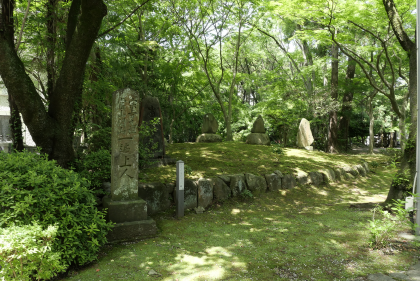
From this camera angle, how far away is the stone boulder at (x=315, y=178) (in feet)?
29.1

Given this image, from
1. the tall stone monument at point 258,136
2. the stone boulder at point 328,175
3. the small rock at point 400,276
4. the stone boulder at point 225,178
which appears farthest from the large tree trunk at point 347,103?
the small rock at point 400,276

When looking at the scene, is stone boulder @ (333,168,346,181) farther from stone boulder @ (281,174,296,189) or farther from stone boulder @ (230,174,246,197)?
stone boulder @ (230,174,246,197)

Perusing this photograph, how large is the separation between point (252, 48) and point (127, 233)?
63.7 feet

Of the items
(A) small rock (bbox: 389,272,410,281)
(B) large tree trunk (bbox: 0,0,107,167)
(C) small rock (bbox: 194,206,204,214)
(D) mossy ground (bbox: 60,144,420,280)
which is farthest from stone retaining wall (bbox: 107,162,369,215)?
(A) small rock (bbox: 389,272,410,281)

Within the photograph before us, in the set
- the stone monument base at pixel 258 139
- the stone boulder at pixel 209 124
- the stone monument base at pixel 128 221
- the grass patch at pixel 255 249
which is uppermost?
the stone boulder at pixel 209 124

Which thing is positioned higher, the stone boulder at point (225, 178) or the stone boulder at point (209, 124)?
the stone boulder at point (209, 124)

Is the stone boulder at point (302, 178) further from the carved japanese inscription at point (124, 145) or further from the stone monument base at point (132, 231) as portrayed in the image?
the carved japanese inscription at point (124, 145)

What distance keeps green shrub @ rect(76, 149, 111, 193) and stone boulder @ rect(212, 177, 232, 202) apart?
2.54 meters

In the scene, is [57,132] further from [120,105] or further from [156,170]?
[156,170]

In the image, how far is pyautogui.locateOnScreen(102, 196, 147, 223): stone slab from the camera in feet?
15.4

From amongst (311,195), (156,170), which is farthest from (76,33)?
(311,195)

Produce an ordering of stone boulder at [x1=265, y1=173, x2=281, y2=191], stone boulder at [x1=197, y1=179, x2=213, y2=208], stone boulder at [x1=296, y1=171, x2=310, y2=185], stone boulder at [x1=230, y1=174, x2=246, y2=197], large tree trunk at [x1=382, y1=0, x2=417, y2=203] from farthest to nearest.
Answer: stone boulder at [x1=296, y1=171, x2=310, y2=185] → stone boulder at [x1=265, y1=173, x2=281, y2=191] → stone boulder at [x1=230, y1=174, x2=246, y2=197] → stone boulder at [x1=197, y1=179, x2=213, y2=208] → large tree trunk at [x1=382, y1=0, x2=417, y2=203]

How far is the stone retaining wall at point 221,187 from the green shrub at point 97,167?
0.81 metres

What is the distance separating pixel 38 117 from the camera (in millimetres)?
5293
